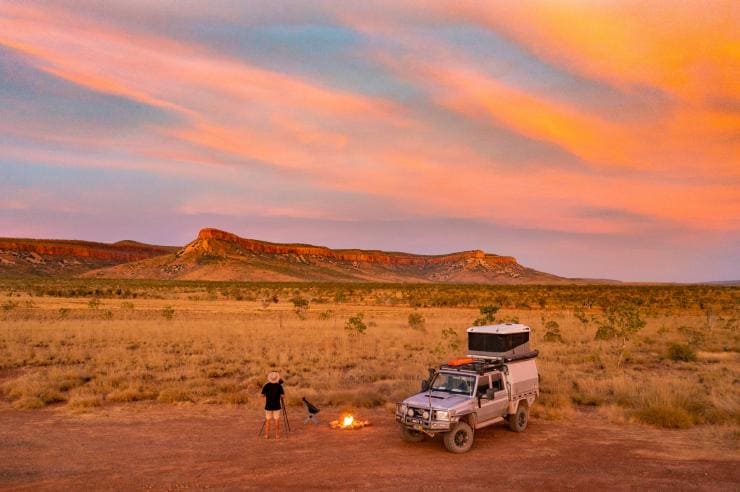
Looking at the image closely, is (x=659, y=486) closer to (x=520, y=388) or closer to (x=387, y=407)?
(x=520, y=388)

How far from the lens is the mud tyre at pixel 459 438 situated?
40.9 ft

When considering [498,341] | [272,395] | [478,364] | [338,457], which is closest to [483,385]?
[478,364]

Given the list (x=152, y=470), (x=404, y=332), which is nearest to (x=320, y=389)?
(x=152, y=470)

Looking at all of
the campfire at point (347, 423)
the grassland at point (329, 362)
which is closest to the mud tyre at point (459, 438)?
the campfire at point (347, 423)

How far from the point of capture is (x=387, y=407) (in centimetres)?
1766

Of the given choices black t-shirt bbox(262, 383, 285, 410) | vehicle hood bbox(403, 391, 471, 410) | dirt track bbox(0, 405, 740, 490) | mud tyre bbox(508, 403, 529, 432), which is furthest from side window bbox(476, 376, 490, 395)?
black t-shirt bbox(262, 383, 285, 410)

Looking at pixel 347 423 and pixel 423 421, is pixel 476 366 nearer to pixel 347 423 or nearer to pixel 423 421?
pixel 423 421

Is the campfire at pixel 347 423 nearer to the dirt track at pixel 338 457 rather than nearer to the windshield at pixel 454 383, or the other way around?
the dirt track at pixel 338 457

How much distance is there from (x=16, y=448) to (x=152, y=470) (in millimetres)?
3989

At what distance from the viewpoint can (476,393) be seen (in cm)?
1297

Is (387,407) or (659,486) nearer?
(659,486)

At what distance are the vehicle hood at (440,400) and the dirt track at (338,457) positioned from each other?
1.08 metres

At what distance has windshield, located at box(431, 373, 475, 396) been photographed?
1312cm

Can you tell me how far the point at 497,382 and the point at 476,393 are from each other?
1.11 meters
